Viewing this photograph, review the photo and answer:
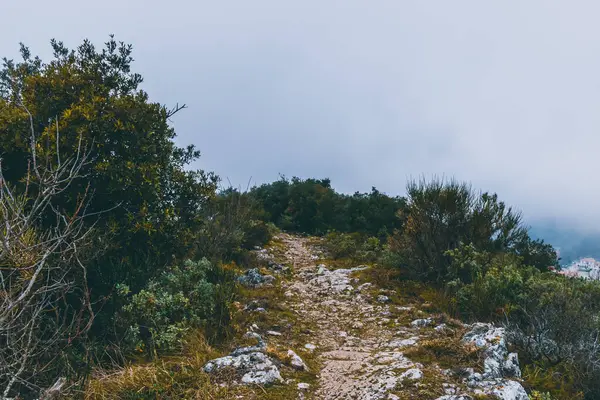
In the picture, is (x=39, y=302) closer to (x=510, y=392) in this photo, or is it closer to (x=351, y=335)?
(x=351, y=335)

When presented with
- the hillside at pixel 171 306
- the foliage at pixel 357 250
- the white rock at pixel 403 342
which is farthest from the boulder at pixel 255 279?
the white rock at pixel 403 342

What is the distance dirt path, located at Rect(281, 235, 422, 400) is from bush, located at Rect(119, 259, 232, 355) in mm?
1996

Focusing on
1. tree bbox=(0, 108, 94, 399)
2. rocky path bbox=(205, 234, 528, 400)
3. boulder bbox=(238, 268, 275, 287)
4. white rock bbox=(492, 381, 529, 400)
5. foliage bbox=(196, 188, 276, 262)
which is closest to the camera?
tree bbox=(0, 108, 94, 399)

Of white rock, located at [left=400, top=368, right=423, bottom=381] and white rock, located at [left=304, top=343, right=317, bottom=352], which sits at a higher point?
white rock, located at [left=304, top=343, right=317, bottom=352]

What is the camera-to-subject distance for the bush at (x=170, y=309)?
545 centimetres

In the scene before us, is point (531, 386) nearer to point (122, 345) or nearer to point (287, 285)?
point (122, 345)

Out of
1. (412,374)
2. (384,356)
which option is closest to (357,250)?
(384,356)

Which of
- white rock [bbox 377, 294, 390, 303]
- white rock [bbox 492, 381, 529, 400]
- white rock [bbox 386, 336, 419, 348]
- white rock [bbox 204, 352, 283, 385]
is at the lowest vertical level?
white rock [bbox 204, 352, 283, 385]

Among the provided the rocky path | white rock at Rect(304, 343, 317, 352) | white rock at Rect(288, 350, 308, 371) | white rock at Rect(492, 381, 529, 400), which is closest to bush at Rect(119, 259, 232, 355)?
the rocky path

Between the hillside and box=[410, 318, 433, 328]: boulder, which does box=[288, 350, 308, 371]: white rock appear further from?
box=[410, 318, 433, 328]: boulder

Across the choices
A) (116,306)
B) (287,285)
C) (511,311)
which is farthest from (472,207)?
(116,306)

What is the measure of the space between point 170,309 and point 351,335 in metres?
3.26

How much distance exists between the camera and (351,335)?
6875 millimetres

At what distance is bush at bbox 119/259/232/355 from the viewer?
5.45 m
